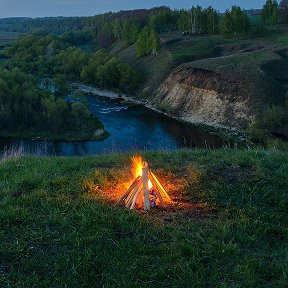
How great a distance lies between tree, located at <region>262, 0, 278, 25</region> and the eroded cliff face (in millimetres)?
35027

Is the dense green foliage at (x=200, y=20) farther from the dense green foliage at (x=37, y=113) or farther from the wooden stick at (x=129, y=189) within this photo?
the wooden stick at (x=129, y=189)

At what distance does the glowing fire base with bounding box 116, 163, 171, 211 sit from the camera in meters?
8.27

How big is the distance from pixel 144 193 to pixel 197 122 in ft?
150

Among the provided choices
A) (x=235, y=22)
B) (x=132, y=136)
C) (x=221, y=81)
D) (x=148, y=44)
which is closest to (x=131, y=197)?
(x=132, y=136)

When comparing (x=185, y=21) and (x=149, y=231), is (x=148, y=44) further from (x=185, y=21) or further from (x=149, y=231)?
(x=149, y=231)

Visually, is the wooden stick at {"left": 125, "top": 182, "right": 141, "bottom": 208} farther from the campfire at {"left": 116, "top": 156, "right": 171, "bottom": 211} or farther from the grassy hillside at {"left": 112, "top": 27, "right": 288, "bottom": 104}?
the grassy hillside at {"left": 112, "top": 27, "right": 288, "bottom": 104}

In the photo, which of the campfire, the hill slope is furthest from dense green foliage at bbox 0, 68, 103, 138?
the campfire

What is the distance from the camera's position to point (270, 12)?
303 feet

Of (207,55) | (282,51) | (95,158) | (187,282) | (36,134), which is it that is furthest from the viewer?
(207,55)

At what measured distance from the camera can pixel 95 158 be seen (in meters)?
12.0

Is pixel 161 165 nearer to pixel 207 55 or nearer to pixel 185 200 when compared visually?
pixel 185 200

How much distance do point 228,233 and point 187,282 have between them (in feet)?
5.14

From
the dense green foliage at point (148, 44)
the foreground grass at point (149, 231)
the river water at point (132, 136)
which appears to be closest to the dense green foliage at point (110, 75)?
the dense green foliage at point (148, 44)

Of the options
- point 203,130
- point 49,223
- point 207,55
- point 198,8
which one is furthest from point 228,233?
point 198,8
